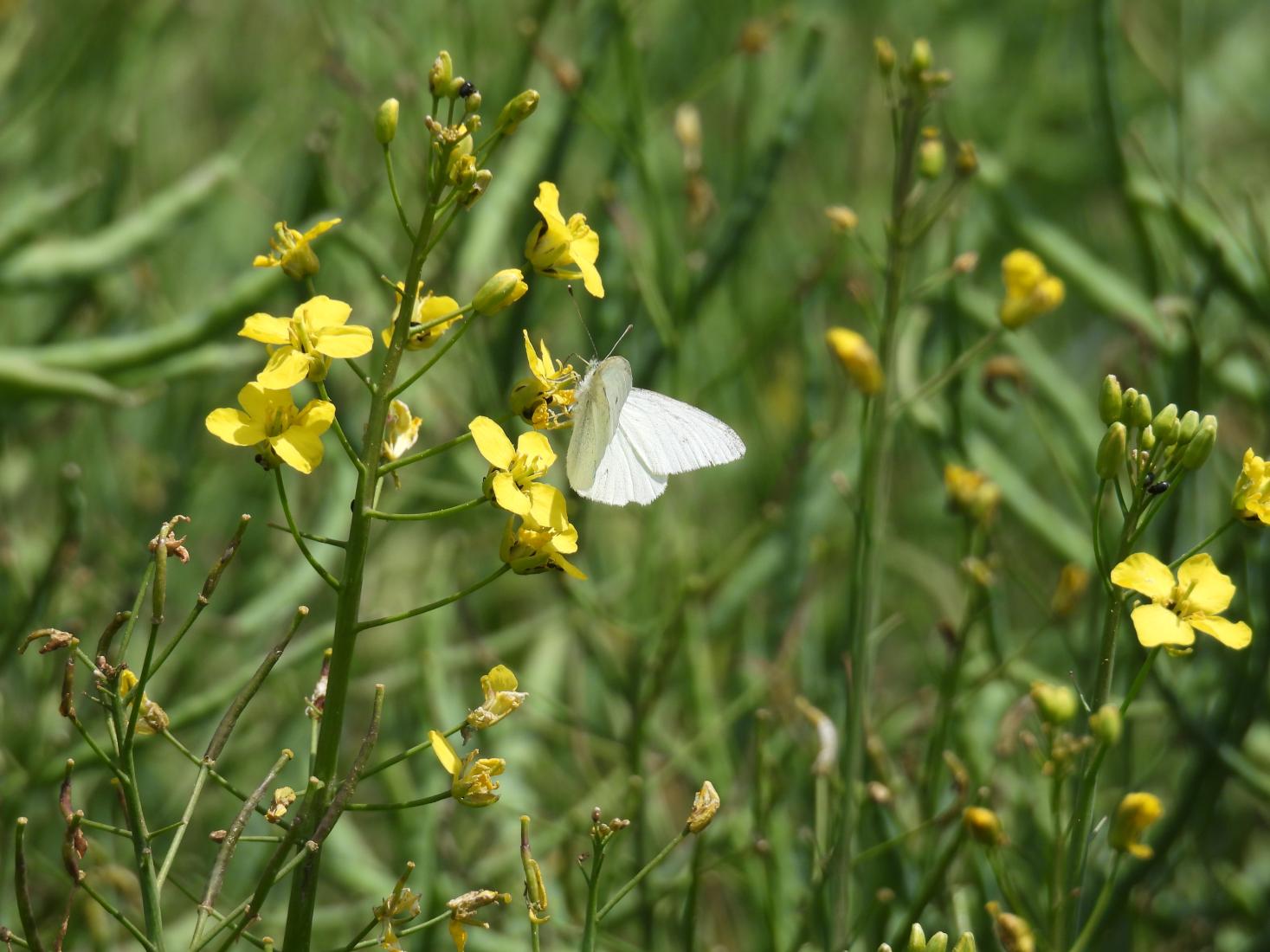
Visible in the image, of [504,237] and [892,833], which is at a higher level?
[504,237]

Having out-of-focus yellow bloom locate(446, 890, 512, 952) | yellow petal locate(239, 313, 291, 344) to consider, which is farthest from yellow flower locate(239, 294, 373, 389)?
out-of-focus yellow bloom locate(446, 890, 512, 952)

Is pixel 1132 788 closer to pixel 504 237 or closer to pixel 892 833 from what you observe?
pixel 892 833

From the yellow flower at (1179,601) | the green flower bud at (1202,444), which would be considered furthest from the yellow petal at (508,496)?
the green flower bud at (1202,444)

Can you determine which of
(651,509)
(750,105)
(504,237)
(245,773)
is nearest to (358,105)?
(504,237)

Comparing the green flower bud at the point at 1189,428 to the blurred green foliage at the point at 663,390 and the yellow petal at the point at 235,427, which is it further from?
the yellow petal at the point at 235,427

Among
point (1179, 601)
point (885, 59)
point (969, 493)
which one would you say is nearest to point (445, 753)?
point (1179, 601)

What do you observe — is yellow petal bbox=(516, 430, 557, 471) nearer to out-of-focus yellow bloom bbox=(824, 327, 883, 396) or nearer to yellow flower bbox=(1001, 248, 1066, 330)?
out-of-focus yellow bloom bbox=(824, 327, 883, 396)
